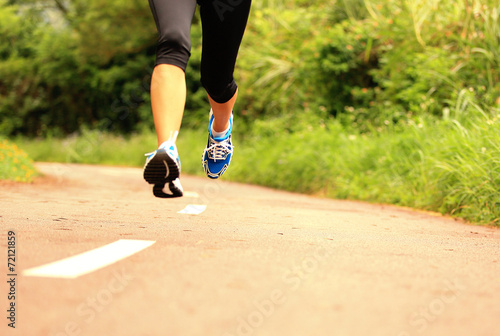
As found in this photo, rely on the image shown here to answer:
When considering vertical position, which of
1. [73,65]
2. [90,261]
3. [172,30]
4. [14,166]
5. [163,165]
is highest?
[172,30]

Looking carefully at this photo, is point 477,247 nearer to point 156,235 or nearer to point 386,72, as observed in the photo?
point 156,235

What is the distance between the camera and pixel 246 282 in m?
2.38

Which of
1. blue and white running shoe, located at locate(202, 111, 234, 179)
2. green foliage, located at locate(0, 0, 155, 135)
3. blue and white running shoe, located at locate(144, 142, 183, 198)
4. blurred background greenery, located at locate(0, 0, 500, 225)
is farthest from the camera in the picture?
green foliage, located at locate(0, 0, 155, 135)

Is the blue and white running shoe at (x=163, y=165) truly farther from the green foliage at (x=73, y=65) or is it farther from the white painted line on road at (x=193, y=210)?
the green foliage at (x=73, y=65)

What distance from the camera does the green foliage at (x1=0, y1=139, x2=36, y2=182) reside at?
969cm

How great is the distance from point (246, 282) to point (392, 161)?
6.76m

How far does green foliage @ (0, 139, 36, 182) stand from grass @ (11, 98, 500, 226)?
4316 millimetres

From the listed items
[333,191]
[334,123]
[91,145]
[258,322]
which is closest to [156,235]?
[258,322]

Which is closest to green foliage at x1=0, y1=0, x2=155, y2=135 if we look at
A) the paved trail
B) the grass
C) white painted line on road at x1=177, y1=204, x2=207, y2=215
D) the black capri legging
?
the grass

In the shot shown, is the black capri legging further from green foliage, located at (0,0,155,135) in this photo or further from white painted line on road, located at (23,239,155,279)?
green foliage, located at (0,0,155,135)

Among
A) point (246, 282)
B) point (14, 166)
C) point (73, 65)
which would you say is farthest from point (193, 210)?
point (73, 65)

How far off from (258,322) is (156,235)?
169cm

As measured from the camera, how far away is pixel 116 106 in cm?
3052

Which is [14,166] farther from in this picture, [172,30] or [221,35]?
[172,30]
